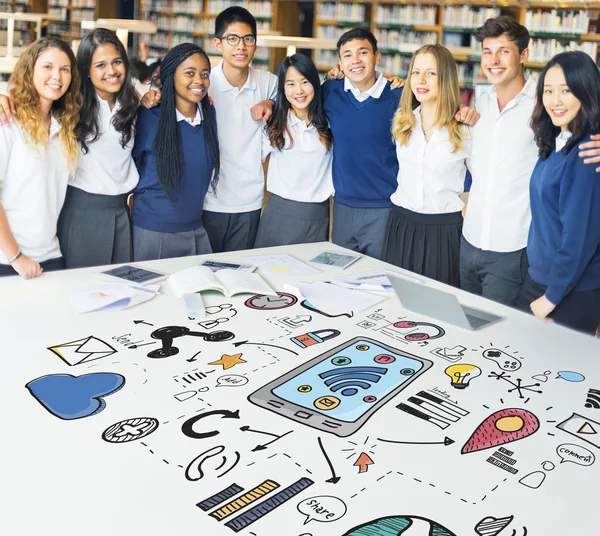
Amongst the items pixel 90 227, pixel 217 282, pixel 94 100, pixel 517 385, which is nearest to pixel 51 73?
pixel 94 100

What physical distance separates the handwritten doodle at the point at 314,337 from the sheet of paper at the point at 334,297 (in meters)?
0.16

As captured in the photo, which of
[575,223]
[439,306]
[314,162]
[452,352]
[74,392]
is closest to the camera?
[74,392]

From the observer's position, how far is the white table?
3.51ft

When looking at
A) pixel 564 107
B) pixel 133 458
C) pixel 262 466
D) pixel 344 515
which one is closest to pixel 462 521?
pixel 344 515

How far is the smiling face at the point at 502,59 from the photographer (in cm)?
260

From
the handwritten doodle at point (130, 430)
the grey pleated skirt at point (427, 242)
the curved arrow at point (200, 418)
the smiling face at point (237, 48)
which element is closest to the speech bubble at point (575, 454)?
the curved arrow at point (200, 418)

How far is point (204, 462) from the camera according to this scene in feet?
3.93

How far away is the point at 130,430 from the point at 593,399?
98 cm

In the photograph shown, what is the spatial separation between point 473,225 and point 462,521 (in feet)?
5.79

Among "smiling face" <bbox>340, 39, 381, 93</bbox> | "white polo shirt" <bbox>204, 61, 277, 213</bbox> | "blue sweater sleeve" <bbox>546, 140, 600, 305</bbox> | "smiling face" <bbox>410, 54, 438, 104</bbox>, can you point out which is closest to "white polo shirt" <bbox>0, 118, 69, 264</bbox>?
"white polo shirt" <bbox>204, 61, 277, 213</bbox>

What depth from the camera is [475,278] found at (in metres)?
2.74

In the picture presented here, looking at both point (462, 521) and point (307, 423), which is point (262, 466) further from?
point (462, 521)

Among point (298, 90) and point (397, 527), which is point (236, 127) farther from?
point (397, 527)

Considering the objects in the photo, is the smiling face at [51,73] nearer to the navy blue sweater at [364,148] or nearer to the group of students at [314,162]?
the group of students at [314,162]
